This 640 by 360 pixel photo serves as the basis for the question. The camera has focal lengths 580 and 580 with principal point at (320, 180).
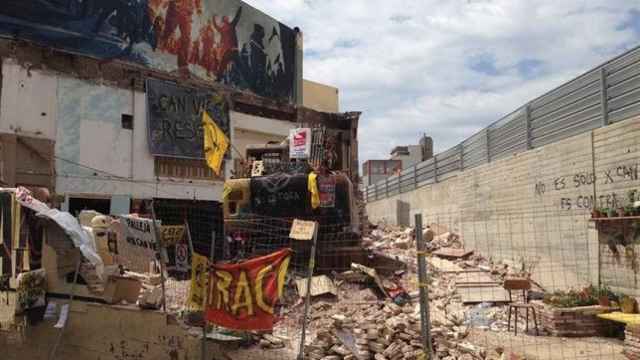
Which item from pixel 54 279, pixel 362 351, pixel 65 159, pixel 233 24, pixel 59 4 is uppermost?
pixel 233 24

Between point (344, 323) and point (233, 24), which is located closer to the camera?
point (344, 323)

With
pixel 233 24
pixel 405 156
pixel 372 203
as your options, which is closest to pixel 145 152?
pixel 233 24

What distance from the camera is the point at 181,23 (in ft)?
88.2

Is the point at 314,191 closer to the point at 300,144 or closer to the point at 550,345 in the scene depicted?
the point at 300,144

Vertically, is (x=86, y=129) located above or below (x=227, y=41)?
below

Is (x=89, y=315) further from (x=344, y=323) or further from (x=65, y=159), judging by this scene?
(x=65, y=159)

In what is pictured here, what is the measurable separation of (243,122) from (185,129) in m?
4.79

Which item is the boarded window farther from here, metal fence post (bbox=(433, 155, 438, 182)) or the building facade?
metal fence post (bbox=(433, 155, 438, 182))

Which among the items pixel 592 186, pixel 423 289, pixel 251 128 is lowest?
pixel 423 289

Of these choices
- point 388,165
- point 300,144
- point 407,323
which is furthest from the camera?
point 388,165

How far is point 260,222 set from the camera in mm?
12742

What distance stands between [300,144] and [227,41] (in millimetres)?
15157

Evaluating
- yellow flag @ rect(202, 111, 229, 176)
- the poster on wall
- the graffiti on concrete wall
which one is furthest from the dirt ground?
the poster on wall

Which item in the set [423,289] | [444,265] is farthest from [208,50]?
[423,289]
